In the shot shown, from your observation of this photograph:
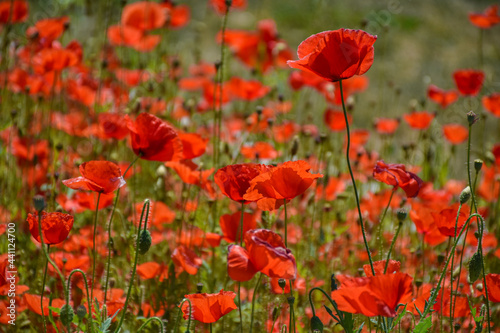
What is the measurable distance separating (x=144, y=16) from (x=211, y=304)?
6.84 feet

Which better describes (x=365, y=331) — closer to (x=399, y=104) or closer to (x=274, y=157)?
(x=274, y=157)

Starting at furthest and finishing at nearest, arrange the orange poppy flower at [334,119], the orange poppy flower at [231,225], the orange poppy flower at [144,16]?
the orange poppy flower at [144,16] < the orange poppy flower at [334,119] < the orange poppy flower at [231,225]

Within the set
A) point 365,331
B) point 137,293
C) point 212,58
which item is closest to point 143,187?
point 137,293

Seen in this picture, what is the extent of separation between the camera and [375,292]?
1.02m

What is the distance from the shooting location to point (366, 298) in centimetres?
103

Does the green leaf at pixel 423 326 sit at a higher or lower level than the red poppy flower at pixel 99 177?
lower

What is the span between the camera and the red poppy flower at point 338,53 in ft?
3.85

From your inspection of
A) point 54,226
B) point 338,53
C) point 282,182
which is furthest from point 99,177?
point 338,53

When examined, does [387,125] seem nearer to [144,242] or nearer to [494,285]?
[494,285]

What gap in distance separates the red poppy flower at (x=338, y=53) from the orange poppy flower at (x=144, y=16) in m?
1.85

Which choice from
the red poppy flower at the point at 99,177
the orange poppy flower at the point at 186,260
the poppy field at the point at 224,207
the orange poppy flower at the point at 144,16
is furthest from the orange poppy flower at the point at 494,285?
the orange poppy flower at the point at 144,16

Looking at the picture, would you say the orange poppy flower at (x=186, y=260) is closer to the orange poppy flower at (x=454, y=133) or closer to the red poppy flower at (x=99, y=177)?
the red poppy flower at (x=99, y=177)

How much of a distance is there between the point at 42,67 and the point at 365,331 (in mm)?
1576

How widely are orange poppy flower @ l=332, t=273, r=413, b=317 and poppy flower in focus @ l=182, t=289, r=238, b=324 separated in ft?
0.95
